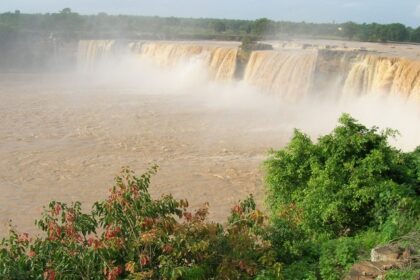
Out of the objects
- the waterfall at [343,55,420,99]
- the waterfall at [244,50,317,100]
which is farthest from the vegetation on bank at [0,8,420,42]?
the waterfall at [343,55,420,99]

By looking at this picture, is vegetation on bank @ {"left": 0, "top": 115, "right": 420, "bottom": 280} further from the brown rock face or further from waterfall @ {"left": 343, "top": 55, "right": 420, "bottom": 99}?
waterfall @ {"left": 343, "top": 55, "right": 420, "bottom": 99}

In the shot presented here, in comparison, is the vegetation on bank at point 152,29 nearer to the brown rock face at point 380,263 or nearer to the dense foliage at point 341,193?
the dense foliage at point 341,193

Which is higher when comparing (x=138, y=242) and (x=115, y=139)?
(x=138, y=242)

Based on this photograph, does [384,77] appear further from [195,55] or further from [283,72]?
[195,55]

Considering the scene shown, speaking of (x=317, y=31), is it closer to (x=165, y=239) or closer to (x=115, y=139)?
(x=115, y=139)

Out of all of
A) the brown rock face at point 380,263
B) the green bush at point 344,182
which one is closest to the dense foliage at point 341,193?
the green bush at point 344,182

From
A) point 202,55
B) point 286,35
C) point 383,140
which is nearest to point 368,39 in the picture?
point 286,35

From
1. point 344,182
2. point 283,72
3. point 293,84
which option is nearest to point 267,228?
point 344,182
